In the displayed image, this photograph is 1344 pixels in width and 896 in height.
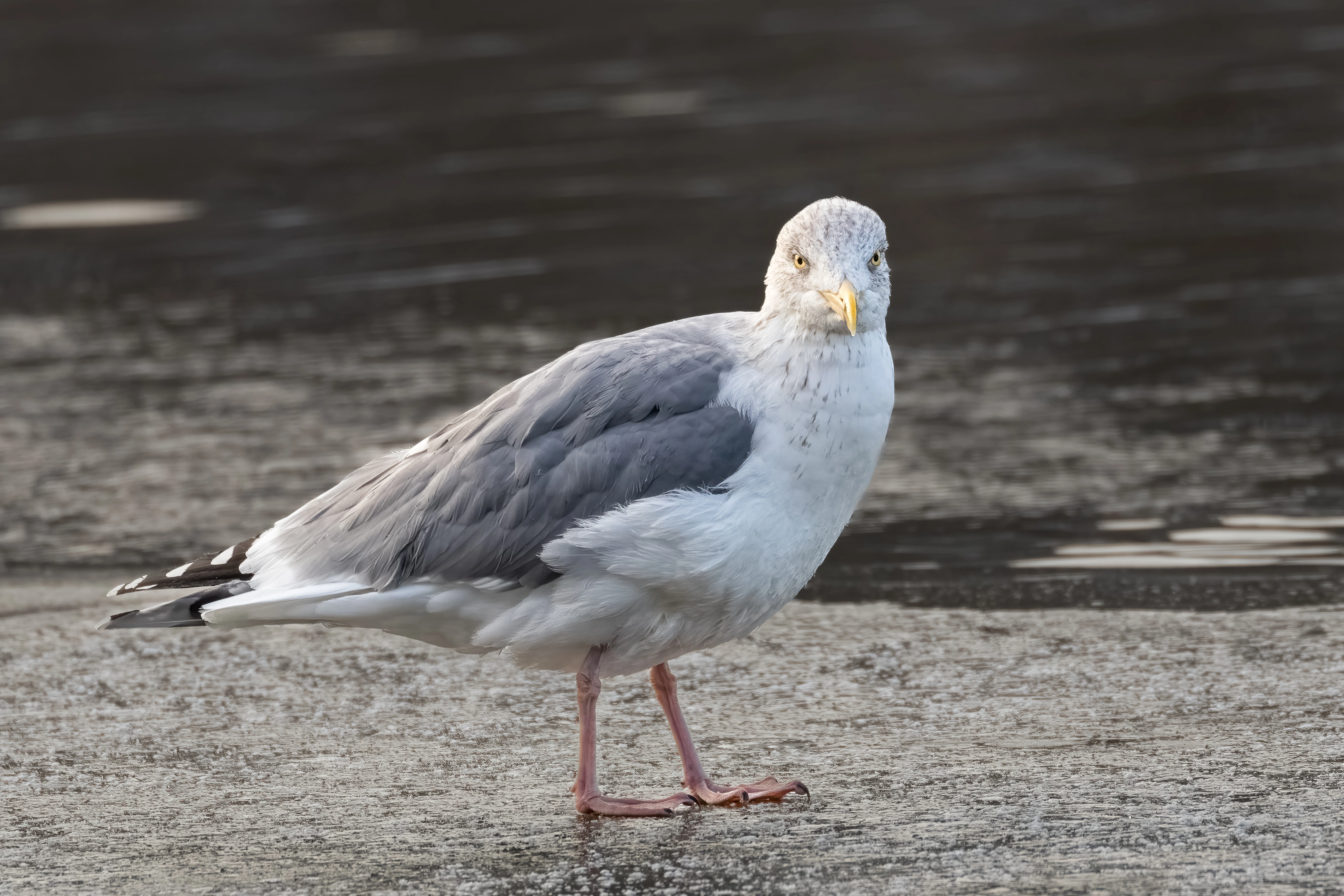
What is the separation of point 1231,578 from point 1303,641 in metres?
0.63

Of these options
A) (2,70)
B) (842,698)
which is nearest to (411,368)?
(842,698)

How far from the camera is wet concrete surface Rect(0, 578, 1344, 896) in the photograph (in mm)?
3775

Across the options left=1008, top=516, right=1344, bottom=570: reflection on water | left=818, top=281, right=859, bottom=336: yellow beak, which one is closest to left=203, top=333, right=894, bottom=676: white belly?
left=818, top=281, right=859, bottom=336: yellow beak

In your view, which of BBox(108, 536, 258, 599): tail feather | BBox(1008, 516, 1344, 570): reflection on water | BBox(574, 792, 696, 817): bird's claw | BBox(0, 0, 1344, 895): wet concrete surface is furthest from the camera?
BBox(1008, 516, 1344, 570): reflection on water

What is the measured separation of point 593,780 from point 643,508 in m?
0.66

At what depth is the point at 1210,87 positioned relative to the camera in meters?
13.0

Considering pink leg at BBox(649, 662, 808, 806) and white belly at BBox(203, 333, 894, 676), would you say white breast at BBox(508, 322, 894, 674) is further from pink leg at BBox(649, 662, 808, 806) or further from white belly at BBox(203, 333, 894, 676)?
pink leg at BBox(649, 662, 808, 806)

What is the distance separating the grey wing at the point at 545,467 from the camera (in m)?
4.25

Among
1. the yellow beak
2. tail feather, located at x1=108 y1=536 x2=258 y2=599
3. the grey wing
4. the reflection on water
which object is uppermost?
the yellow beak

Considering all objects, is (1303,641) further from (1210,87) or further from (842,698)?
(1210,87)

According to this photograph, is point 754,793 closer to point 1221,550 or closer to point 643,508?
point 643,508

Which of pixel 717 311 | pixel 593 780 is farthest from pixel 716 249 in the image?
pixel 593 780

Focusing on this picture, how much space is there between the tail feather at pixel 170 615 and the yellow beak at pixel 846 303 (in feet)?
5.29

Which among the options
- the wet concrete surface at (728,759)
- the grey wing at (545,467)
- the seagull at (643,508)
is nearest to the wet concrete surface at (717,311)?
the wet concrete surface at (728,759)
